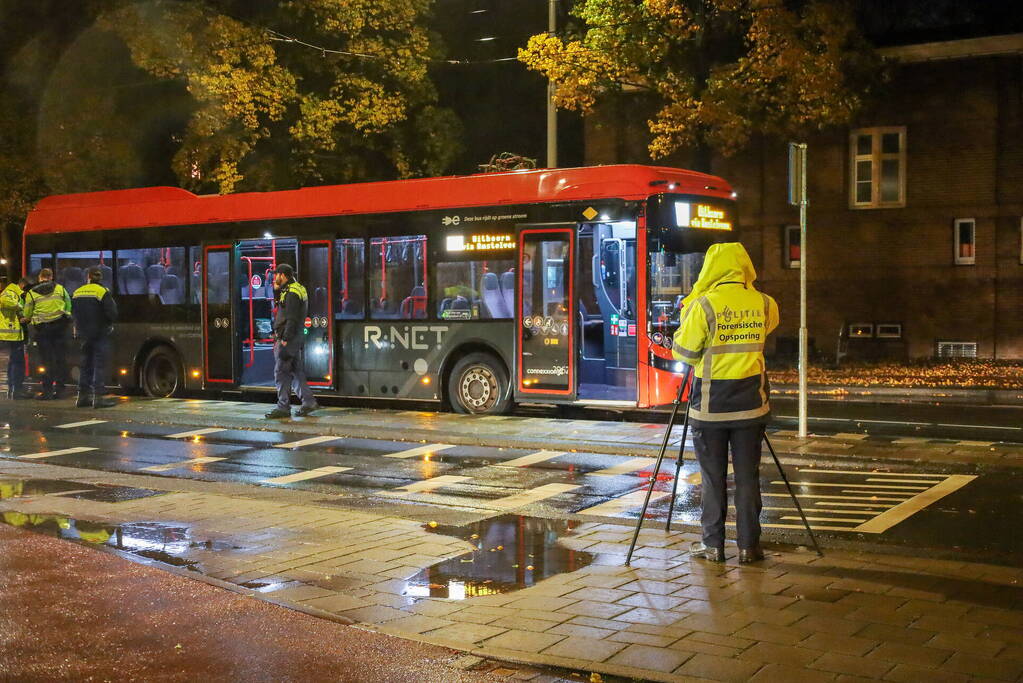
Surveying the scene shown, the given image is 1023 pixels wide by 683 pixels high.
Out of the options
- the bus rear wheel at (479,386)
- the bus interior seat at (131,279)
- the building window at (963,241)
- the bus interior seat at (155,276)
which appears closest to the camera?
the bus rear wheel at (479,386)

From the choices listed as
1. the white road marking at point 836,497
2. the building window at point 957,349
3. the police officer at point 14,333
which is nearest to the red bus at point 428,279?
the police officer at point 14,333

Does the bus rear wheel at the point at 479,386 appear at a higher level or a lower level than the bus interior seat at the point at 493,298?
lower

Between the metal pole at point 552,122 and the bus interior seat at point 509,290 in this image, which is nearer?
the bus interior seat at point 509,290

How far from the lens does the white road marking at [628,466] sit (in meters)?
11.8

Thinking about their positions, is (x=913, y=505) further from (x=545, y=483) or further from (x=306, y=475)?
(x=306, y=475)

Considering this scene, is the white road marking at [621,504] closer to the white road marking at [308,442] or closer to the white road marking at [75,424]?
the white road marking at [308,442]

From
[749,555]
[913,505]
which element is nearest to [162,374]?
[913,505]

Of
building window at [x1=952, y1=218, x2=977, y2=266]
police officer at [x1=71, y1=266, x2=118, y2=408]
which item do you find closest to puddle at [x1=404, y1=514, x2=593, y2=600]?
police officer at [x1=71, y1=266, x2=118, y2=408]

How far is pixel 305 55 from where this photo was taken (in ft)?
96.7

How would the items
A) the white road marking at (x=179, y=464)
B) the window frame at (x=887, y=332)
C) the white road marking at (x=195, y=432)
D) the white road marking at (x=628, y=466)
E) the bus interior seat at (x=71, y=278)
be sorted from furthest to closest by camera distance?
the window frame at (x=887, y=332)
the bus interior seat at (x=71, y=278)
the white road marking at (x=195, y=432)
the white road marking at (x=179, y=464)
the white road marking at (x=628, y=466)

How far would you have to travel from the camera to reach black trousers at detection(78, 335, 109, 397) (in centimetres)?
1806

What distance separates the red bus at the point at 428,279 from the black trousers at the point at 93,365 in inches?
65.4

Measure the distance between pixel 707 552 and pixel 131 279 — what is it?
1519 cm

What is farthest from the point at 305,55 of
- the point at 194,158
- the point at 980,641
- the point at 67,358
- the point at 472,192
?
the point at 980,641
